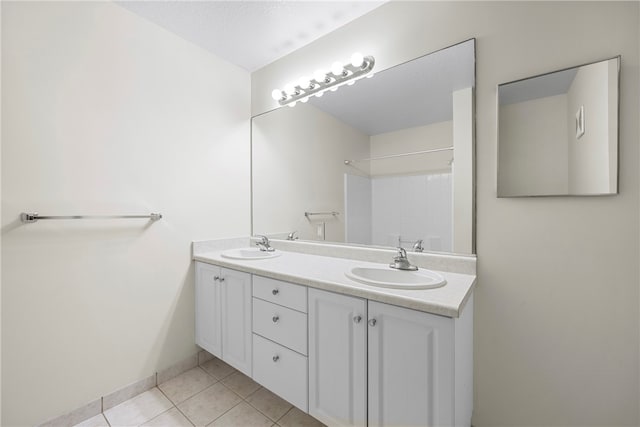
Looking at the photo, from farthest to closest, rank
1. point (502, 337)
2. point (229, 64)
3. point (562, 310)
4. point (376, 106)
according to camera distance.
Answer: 1. point (229, 64)
2. point (376, 106)
3. point (502, 337)
4. point (562, 310)

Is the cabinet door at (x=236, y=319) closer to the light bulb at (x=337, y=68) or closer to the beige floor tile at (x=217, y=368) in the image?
the beige floor tile at (x=217, y=368)

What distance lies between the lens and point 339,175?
173 cm

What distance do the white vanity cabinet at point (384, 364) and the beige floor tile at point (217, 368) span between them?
2.81 feet

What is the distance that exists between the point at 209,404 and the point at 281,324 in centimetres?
71

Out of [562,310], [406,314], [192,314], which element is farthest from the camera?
[192,314]

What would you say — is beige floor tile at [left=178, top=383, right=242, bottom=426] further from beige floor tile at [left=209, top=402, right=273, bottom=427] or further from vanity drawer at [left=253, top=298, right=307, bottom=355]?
vanity drawer at [left=253, top=298, right=307, bottom=355]

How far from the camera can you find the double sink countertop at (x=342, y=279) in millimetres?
904

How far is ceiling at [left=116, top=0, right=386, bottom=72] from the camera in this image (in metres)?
1.49

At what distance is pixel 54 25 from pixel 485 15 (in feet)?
6.77

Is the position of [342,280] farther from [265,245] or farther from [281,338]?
[265,245]

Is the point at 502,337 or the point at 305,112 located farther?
the point at 305,112

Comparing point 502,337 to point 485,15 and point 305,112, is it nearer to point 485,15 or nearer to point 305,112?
point 485,15

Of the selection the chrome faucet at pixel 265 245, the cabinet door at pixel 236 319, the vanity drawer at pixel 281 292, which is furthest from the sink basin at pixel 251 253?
the vanity drawer at pixel 281 292

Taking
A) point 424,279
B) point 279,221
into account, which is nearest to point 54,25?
point 279,221
